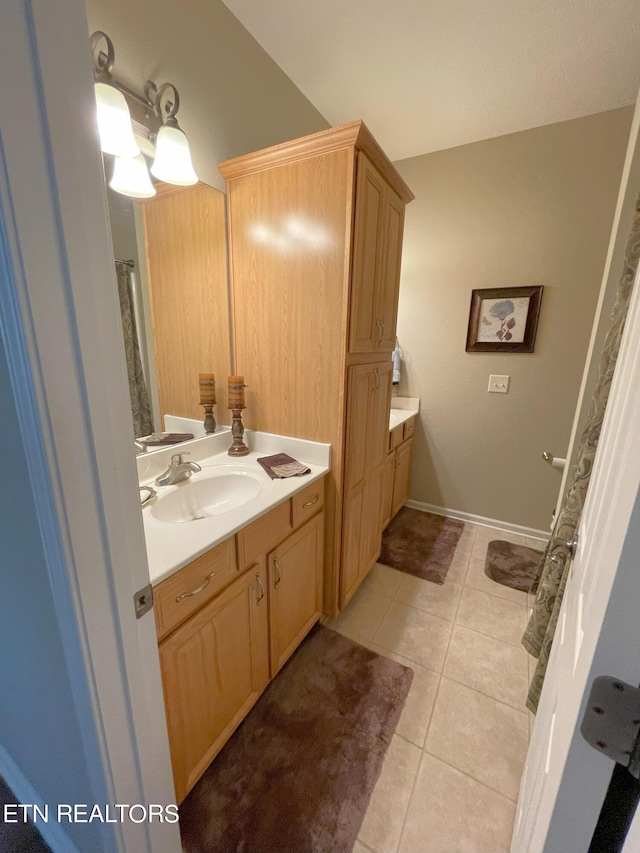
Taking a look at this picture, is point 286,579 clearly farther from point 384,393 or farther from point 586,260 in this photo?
point 586,260

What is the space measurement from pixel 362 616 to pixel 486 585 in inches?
32.4

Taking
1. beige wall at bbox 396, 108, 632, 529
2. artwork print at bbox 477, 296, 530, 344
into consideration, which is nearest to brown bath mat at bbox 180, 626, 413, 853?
beige wall at bbox 396, 108, 632, 529

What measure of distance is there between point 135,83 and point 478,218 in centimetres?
209

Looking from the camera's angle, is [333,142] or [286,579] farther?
[286,579]

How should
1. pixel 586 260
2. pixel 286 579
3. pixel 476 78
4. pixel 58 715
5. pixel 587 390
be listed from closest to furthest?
pixel 58 715 < pixel 286 579 < pixel 587 390 < pixel 476 78 < pixel 586 260

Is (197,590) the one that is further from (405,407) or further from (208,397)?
(405,407)

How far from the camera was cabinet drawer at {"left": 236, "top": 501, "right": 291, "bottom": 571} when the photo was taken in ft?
3.41

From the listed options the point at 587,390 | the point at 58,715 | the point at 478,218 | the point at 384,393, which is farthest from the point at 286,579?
the point at 478,218

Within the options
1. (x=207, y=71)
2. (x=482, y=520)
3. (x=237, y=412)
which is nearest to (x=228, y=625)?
(x=237, y=412)

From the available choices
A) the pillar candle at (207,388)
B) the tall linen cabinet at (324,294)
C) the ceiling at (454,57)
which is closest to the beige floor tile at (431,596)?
the tall linen cabinet at (324,294)

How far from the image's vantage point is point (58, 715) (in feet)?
2.31

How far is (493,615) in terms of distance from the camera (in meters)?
1.77

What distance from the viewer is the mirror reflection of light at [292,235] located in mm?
1295

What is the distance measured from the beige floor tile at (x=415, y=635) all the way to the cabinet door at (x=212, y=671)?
0.70 meters
